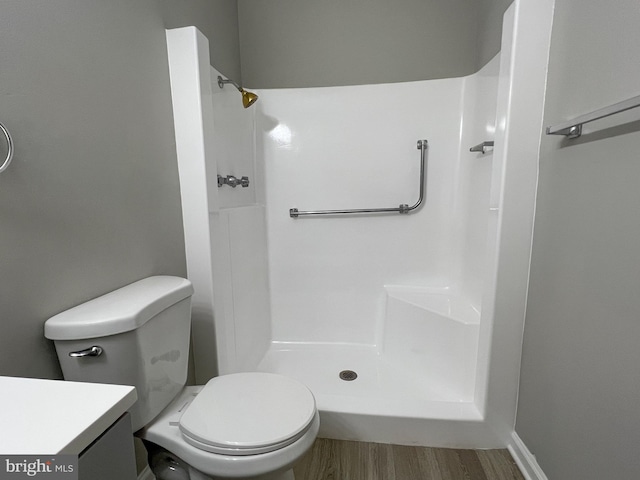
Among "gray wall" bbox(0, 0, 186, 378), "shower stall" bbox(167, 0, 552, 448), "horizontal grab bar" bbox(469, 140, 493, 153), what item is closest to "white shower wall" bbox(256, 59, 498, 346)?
"shower stall" bbox(167, 0, 552, 448)

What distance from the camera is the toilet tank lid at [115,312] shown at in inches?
31.4

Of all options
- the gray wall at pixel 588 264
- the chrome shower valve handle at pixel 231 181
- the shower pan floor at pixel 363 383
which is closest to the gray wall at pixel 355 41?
the chrome shower valve handle at pixel 231 181

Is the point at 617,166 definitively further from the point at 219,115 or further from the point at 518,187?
the point at 219,115

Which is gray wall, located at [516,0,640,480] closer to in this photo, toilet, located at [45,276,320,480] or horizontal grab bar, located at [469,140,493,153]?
horizontal grab bar, located at [469,140,493,153]

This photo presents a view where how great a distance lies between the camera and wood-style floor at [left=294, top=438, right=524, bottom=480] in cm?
128

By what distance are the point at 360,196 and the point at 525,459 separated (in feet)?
4.60

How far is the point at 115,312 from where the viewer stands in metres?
0.85

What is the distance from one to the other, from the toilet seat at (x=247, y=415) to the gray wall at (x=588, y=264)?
763 mm

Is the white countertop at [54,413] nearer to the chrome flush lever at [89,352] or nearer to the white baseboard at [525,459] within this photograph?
the chrome flush lever at [89,352]

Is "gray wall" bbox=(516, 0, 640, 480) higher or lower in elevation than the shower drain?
higher

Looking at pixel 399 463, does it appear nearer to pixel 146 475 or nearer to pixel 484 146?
pixel 146 475

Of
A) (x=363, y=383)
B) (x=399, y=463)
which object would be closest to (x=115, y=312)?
(x=399, y=463)

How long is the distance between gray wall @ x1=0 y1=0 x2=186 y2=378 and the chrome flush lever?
0.27 feet

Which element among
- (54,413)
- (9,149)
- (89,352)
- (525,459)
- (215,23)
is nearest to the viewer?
(54,413)
